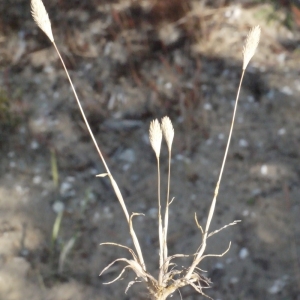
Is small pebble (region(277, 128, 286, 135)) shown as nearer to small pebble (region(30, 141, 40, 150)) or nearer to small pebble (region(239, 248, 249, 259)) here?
small pebble (region(239, 248, 249, 259))

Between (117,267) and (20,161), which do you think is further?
(20,161)

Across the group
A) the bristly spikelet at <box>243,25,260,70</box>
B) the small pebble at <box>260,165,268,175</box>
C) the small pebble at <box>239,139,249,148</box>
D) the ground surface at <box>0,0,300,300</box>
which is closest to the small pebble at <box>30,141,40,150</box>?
the ground surface at <box>0,0,300,300</box>

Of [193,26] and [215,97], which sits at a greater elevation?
[193,26]

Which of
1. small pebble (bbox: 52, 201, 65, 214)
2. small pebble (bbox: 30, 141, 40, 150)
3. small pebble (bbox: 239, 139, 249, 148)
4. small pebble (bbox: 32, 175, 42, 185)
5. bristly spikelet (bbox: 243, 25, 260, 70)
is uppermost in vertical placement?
bristly spikelet (bbox: 243, 25, 260, 70)

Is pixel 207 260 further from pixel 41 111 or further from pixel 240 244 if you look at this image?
pixel 41 111

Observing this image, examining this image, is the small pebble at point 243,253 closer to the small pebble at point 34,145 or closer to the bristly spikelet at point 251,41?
the small pebble at point 34,145

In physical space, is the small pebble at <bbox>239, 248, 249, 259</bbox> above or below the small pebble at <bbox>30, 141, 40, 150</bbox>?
below

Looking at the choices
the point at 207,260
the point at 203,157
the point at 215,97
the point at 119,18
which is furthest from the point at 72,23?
the point at 207,260

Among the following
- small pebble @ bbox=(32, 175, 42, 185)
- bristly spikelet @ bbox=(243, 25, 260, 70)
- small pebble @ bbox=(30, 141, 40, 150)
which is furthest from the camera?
small pebble @ bbox=(30, 141, 40, 150)

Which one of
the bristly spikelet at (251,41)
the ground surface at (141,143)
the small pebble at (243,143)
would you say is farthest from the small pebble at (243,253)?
the bristly spikelet at (251,41)
